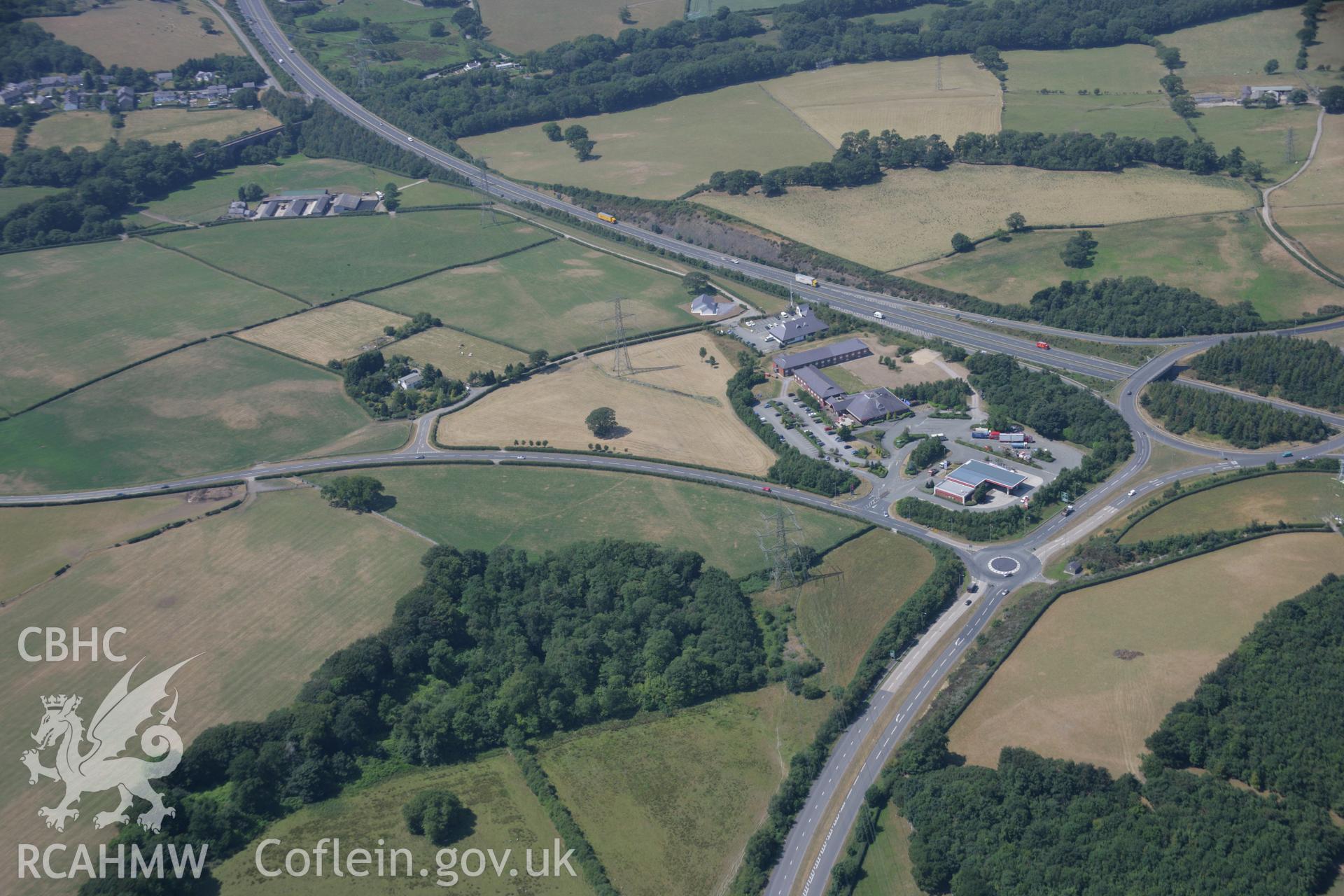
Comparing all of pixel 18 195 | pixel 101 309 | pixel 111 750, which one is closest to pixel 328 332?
pixel 101 309

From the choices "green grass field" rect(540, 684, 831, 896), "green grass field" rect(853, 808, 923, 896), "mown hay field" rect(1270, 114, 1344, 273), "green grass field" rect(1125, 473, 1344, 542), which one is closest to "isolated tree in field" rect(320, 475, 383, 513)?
"green grass field" rect(540, 684, 831, 896)

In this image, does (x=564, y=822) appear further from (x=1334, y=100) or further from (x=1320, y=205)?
(x=1334, y=100)

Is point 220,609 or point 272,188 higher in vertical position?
point 272,188

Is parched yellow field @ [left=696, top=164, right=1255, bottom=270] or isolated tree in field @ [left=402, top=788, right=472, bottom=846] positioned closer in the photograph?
isolated tree in field @ [left=402, top=788, right=472, bottom=846]

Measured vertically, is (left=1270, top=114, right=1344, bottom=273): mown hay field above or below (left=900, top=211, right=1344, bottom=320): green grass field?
above

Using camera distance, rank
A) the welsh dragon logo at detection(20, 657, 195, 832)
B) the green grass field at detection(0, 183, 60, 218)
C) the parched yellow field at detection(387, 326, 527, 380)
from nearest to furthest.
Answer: the welsh dragon logo at detection(20, 657, 195, 832), the parched yellow field at detection(387, 326, 527, 380), the green grass field at detection(0, 183, 60, 218)

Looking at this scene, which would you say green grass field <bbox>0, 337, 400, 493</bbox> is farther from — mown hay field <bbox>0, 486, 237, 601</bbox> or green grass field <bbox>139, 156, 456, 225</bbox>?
green grass field <bbox>139, 156, 456, 225</bbox>

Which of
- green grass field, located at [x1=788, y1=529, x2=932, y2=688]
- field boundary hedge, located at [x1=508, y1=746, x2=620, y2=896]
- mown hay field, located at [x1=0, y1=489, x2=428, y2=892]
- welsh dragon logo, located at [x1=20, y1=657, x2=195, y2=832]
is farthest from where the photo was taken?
green grass field, located at [x1=788, y1=529, x2=932, y2=688]

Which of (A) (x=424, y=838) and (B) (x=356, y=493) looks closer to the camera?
(A) (x=424, y=838)
